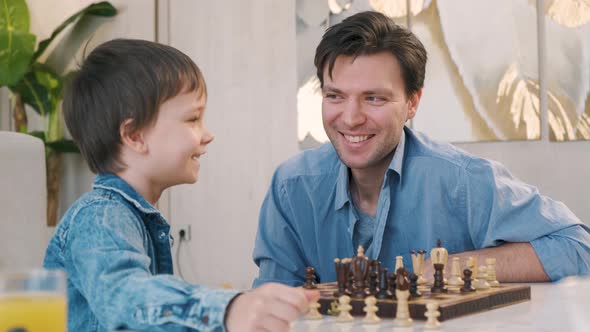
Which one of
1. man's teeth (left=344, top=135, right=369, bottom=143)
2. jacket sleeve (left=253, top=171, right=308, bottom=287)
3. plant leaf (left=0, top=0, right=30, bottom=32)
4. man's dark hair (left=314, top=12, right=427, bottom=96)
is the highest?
plant leaf (left=0, top=0, right=30, bottom=32)

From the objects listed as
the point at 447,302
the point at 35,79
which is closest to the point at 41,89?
the point at 35,79

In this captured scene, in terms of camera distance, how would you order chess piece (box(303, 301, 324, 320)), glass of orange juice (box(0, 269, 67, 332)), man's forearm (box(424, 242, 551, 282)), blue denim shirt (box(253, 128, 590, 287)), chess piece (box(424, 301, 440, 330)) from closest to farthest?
1. glass of orange juice (box(0, 269, 67, 332))
2. chess piece (box(424, 301, 440, 330))
3. chess piece (box(303, 301, 324, 320))
4. man's forearm (box(424, 242, 551, 282))
5. blue denim shirt (box(253, 128, 590, 287))

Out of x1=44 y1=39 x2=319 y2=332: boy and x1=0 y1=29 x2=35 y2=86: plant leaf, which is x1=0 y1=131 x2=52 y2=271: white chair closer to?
x1=44 y1=39 x2=319 y2=332: boy

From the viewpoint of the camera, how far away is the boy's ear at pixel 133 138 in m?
1.53

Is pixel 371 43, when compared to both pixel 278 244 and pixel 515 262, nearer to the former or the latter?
pixel 278 244

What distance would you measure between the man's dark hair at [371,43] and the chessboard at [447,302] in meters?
0.94

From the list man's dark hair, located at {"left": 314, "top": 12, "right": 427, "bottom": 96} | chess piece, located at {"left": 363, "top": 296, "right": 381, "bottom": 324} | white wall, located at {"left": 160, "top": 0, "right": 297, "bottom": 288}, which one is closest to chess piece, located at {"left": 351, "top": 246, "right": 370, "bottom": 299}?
chess piece, located at {"left": 363, "top": 296, "right": 381, "bottom": 324}

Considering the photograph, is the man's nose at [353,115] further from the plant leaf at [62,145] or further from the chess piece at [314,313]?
the plant leaf at [62,145]

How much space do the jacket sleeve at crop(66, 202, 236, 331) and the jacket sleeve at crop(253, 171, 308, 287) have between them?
0.89 meters

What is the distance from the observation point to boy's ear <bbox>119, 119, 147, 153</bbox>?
153 cm

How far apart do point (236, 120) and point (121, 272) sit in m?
3.91

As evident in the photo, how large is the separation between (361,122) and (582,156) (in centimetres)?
203

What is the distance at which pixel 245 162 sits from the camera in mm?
5043

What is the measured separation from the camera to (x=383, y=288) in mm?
1409
